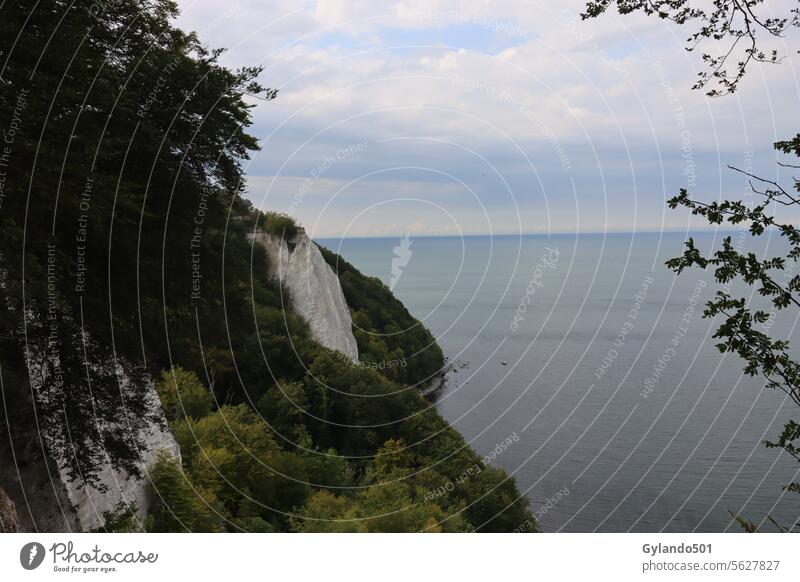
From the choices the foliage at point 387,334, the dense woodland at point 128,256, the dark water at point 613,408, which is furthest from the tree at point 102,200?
the foliage at point 387,334

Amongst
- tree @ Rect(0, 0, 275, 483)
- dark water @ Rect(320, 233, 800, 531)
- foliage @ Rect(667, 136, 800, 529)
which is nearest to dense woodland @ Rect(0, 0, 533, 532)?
tree @ Rect(0, 0, 275, 483)

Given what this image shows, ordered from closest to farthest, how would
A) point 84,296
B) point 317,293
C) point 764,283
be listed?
point 764,283 → point 84,296 → point 317,293

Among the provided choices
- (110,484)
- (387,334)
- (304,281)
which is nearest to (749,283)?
(110,484)

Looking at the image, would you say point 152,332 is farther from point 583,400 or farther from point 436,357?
point 436,357

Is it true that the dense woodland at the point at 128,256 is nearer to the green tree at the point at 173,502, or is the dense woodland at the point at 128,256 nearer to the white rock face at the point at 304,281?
the green tree at the point at 173,502

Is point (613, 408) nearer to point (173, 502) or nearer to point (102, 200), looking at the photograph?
point (173, 502)
